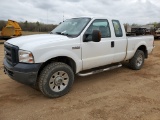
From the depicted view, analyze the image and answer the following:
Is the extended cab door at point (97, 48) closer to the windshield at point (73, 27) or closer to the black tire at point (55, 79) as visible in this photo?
the windshield at point (73, 27)

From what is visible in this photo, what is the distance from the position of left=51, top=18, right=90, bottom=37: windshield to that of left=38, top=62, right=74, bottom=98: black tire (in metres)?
0.95

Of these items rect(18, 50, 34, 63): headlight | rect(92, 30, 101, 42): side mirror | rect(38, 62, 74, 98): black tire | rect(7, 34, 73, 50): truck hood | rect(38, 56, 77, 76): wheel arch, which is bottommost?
rect(38, 62, 74, 98): black tire

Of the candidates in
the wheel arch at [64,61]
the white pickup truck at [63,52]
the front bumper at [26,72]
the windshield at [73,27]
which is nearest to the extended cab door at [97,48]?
the white pickup truck at [63,52]

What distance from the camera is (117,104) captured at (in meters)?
4.33

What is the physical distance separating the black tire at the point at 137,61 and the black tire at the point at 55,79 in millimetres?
3109

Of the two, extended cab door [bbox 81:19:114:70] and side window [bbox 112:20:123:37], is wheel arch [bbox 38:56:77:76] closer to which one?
extended cab door [bbox 81:19:114:70]

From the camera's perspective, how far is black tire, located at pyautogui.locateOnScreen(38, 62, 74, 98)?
4406 millimetres

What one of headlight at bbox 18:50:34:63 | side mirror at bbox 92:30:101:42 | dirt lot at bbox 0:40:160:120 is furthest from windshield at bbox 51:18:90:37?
dirt lot at bbox 0:40:160:120

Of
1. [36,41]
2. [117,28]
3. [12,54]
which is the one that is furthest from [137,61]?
[12,54]

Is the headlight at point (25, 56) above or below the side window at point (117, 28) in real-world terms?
below

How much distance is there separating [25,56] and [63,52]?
0.88m

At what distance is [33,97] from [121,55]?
3.02 m

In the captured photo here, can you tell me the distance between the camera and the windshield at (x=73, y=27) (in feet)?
16.9

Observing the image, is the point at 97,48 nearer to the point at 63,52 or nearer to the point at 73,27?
the point at 73,27
